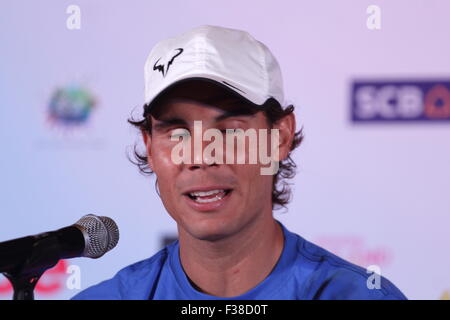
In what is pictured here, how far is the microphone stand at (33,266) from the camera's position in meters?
0.90

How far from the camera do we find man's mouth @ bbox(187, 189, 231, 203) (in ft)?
3.84

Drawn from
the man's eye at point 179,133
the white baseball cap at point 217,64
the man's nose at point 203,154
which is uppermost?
the white baseball cap at point 217,64

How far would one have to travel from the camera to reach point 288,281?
1196 millimetres

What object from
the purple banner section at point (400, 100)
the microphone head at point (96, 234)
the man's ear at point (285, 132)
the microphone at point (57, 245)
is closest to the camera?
the microphone at point (57, 245)

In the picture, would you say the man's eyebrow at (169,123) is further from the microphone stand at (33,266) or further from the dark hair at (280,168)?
the microphone stand at (33,266)

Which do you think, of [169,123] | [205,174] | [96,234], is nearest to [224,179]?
[205,174]

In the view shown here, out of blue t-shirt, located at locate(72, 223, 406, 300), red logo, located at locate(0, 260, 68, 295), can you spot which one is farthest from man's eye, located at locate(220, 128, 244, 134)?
red logo, located at locate(0, 260, 68, 295)

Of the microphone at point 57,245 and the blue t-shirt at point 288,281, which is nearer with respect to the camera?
the microphone at point 57,245

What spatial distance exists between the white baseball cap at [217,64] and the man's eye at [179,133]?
8 centimetres

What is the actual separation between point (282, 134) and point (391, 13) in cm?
39

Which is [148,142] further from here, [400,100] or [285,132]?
[400,100]

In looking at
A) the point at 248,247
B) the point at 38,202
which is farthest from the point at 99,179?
the point at 248,247

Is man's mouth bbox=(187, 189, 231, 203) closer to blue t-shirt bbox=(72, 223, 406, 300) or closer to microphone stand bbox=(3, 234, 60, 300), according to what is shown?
blue t-shirt bbox=(72, 223, 406, 300)

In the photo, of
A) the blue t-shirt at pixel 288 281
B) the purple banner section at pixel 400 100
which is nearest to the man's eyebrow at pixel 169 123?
the blue t-shirt at pixel 288 281
